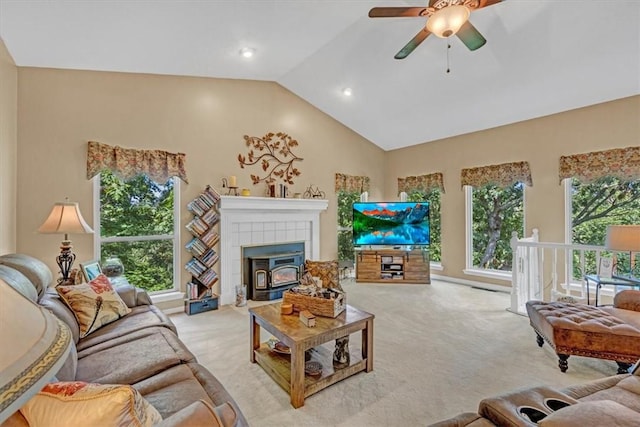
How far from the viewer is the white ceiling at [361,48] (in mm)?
2793

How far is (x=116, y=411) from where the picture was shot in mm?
900

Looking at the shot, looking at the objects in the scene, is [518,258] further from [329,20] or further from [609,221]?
[329,20]

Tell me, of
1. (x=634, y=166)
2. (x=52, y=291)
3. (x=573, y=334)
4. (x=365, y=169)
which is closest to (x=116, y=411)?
(x=52, y=291)

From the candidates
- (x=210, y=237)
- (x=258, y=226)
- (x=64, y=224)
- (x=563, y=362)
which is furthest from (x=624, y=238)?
(x=64, y=224)

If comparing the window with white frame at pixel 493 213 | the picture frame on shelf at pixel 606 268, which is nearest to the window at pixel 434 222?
the window with white frame at pixel 493 213

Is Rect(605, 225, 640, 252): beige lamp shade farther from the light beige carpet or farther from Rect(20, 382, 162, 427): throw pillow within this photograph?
Rect(20, 382, 162, 427): throw pillow

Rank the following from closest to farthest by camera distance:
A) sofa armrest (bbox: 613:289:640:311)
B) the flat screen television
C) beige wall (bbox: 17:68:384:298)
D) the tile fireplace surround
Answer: sofa armrest (bbox: 613:289:640:311) < beige wall (bbox: 17:68:384:298) < the tile fireplace surround < the flat screen television

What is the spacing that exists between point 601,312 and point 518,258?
1453mm

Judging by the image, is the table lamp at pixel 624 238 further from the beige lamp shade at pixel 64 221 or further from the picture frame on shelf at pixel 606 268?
the beige lamp shade at pixel 64 221

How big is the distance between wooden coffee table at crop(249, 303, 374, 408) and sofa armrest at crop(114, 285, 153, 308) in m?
1.11

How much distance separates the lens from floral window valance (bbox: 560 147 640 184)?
12.4ft

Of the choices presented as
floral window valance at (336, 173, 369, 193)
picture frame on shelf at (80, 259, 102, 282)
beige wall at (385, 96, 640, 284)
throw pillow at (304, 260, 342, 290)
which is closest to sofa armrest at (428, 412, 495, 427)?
throw pillow at (304, 260, 342, 290)

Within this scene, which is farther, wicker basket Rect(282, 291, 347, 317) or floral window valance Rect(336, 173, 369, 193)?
floral window valance Rect(336, 173, 369, 193)

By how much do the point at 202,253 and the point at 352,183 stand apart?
3156 millimetres
